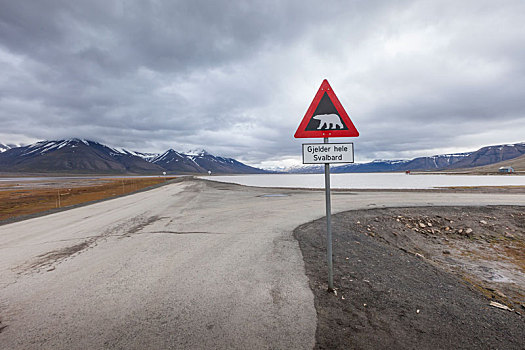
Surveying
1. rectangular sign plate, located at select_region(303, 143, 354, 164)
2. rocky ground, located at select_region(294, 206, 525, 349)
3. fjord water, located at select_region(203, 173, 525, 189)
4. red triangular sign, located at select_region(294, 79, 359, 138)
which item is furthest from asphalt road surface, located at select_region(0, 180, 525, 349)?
fjord water, located at select_region(203, 173, 525, 189)

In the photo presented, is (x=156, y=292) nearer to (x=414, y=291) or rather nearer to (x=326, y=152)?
(x=326, y=152)

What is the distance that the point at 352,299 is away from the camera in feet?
11.5

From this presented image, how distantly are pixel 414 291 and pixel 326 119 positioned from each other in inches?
126

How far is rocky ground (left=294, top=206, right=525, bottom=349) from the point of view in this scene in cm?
279

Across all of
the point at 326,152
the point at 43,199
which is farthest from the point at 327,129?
the point at 43,199

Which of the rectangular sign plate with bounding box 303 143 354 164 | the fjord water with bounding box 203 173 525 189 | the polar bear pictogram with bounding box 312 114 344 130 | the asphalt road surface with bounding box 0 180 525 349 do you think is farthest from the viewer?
the fjord water with bounding box 203 173 525 189

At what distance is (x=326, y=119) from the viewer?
383cm

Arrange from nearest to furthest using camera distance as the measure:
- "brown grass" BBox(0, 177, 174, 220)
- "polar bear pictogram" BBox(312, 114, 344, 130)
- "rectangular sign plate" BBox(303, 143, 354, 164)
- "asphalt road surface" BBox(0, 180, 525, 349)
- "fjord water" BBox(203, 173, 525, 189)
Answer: "asphalt road surface" BBox(0, 180, 525, 349)
"rectangular sign plate" BBox(303, 143, 354, 164)
"polar bear pictogram" BBox(312, 114, 344, 130)
"brown grass" BBox(0, 177, 174, 220)
"fjord water" BBox(203, 173, 525, 189)

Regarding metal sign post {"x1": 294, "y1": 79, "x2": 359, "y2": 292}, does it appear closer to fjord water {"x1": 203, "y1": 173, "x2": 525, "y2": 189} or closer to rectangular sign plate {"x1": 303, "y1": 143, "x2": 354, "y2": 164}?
rectangular sign plate {"x1": 303, "y1": 143, "x2": 354, "y2": 164}

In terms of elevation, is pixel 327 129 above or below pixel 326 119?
below

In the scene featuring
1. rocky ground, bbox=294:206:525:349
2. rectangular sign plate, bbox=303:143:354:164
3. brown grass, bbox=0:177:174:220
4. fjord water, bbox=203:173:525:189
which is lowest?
fjord water, bbox=203:173:525:189

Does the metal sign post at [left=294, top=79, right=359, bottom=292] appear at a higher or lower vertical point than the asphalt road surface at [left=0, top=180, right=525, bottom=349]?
higher

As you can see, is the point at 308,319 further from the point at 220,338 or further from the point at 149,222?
the point at 149,222

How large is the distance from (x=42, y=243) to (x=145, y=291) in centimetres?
513
